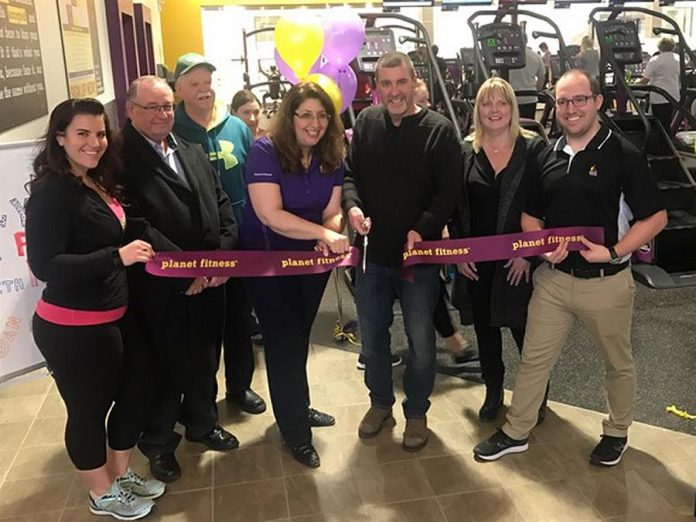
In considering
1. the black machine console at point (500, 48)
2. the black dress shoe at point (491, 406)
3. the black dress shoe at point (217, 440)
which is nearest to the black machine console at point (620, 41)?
the black machine console at point (500, 48)

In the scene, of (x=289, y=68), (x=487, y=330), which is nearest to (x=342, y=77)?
(x=289, y=68)

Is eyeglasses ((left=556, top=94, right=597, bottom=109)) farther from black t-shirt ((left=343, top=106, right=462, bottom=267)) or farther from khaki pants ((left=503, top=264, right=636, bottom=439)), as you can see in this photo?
khaki pants ((left=503, top=264, right=636, bottom=439))

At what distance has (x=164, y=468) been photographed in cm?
275

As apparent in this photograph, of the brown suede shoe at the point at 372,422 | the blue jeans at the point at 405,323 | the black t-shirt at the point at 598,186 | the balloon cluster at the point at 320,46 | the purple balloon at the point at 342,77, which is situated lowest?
the brown suede shoe at the point at 372,422

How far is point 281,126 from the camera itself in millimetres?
2482

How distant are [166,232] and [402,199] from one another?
93 centimetres

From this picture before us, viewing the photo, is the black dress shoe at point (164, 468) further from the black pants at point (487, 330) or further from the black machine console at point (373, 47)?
the black machine console at point (373, 47)

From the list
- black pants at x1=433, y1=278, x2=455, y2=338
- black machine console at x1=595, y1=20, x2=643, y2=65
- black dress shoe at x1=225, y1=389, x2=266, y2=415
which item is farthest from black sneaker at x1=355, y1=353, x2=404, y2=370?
black machine console at x1=595, y1=20, x2=643, y2=65

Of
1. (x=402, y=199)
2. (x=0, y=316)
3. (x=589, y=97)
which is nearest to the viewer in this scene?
(x=589, y=97)

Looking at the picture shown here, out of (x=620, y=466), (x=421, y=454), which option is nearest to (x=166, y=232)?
(x=421, y=454)

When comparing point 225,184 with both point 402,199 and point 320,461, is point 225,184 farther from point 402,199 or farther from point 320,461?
A: point 320,461

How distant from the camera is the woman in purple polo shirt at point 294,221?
248cm

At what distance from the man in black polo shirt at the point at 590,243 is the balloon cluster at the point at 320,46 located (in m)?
1.41

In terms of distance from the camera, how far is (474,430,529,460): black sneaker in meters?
2.84
